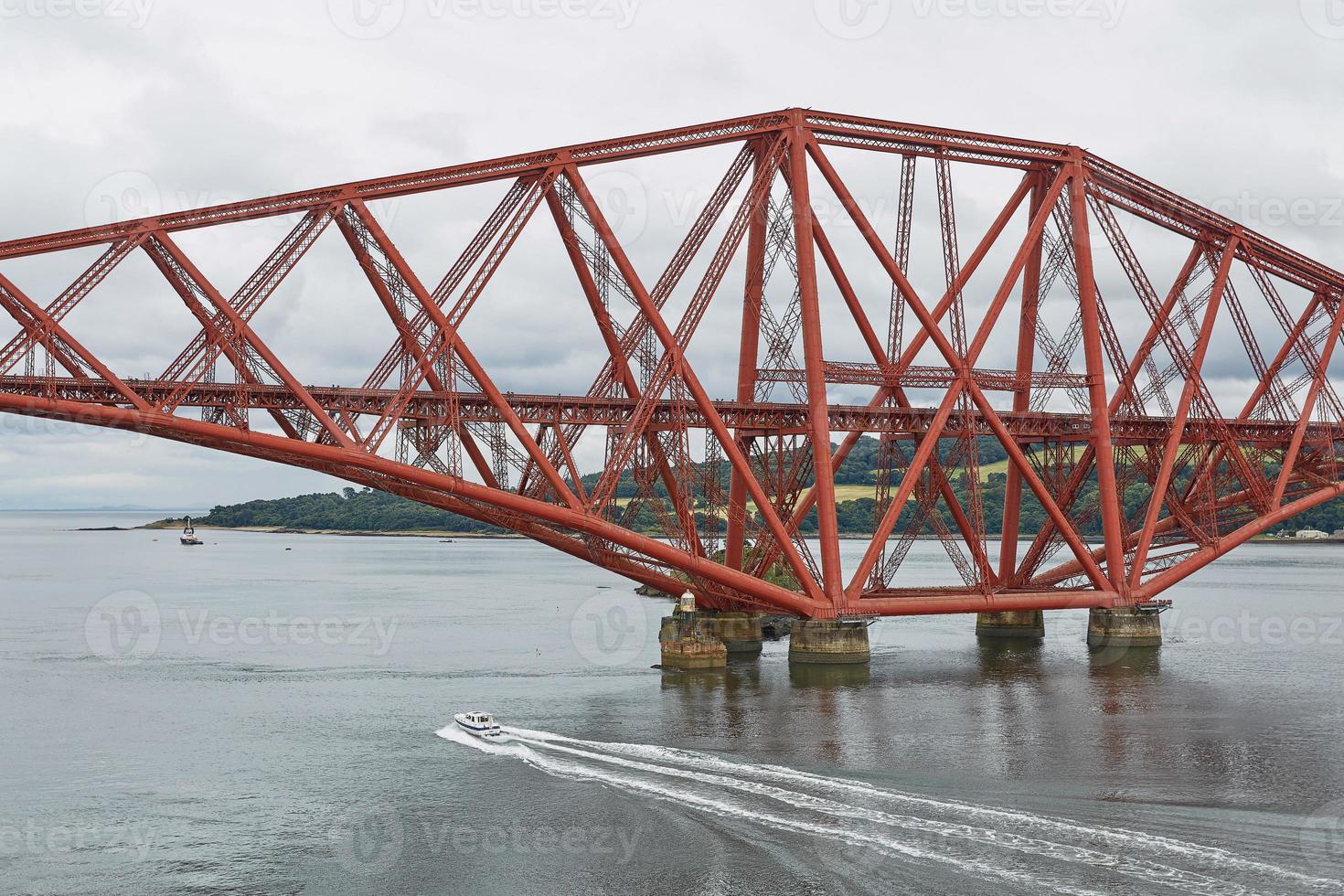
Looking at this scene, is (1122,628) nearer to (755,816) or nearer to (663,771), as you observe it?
(663,771)

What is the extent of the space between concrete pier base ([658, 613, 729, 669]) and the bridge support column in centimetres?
2072

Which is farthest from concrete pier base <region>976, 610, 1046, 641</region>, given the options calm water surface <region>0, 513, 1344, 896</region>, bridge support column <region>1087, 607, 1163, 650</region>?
bridge support column <region>1087, 607, 1163, 650</region>

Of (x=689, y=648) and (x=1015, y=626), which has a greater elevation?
(x=1015, y=626)

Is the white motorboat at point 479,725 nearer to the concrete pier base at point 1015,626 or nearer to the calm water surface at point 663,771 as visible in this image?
the calm water surface at point 663,771

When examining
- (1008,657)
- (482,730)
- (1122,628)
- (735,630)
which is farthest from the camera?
(1008,657)

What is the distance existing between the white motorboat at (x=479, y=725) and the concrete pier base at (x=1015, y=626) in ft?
131

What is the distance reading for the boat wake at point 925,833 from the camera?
27797 mm

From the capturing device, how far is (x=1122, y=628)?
215ft

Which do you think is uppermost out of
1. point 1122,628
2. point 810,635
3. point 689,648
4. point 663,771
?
point 810,635

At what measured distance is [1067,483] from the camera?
68188mm

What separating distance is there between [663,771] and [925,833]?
9.12 meters

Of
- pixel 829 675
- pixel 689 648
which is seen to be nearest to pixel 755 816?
pixel 829 675

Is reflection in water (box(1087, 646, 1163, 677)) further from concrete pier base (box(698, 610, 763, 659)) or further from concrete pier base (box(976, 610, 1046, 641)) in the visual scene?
concrete pier base (box(698, 610, 763, 659))

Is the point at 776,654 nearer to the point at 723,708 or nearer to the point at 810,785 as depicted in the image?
the point at 723,708
